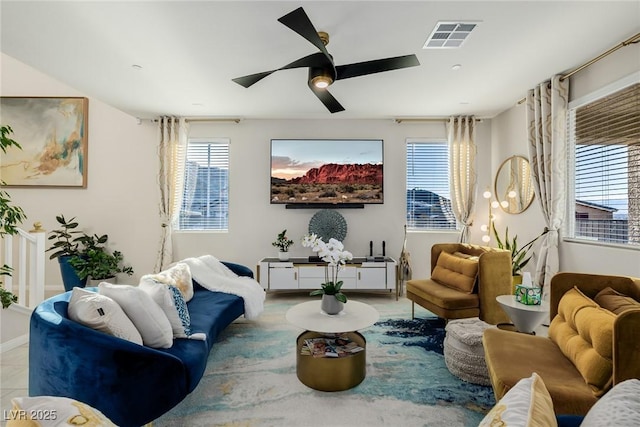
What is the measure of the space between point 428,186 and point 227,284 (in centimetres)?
338

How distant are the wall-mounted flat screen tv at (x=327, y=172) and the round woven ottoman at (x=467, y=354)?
99.9 inches

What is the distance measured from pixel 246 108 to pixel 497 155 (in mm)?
3788

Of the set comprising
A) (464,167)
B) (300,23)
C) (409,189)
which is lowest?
(409,189)

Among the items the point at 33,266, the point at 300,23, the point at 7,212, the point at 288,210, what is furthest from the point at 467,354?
→ the point at 33,266

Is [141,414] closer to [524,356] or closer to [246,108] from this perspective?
[524,356]

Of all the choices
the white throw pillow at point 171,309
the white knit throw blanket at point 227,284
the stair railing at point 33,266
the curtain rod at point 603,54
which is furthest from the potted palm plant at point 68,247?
the curtain rod at point 603,54

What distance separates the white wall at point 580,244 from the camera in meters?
2.53

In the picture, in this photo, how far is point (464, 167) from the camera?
450 cm

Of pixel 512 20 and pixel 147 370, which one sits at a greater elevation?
pixel 512 20

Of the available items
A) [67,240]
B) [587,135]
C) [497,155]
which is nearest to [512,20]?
[587,135]

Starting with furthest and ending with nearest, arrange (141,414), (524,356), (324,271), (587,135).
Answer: (324,271), (587,135), (524,356), (141,414)

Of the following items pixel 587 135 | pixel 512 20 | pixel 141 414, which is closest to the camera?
pixel 141 414

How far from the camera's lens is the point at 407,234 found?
467 cm

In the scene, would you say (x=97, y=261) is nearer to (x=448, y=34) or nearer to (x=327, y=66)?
(x=327, y=66)
